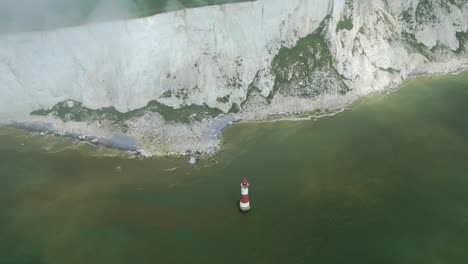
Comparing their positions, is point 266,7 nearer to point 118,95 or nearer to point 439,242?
point 118,95

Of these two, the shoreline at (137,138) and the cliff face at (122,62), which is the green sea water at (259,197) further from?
the cliff face at (122,62)

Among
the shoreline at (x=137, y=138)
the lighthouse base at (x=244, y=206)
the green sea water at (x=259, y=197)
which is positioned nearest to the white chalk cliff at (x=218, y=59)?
the shoreline at (x=137, y=138)

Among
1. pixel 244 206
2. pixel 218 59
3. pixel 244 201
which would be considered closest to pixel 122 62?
pixel 218 59

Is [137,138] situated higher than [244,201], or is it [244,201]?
[137,138]

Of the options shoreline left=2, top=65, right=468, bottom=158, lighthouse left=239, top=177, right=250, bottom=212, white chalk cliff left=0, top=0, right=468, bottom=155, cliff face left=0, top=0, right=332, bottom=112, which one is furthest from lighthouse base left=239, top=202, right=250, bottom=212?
cliff face left=0, top=0, right=332, bottom=112

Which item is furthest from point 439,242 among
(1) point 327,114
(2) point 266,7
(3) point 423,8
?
(3) point 423,8

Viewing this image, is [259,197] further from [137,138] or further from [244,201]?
[137,138]
